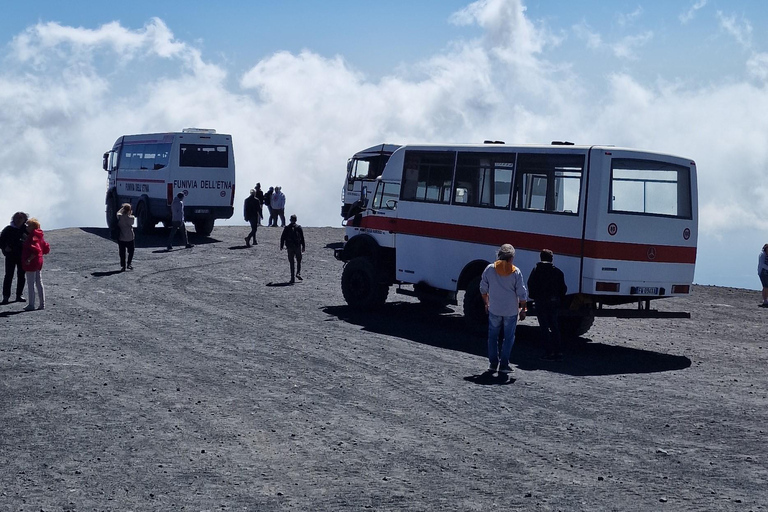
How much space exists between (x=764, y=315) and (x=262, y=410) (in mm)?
16466

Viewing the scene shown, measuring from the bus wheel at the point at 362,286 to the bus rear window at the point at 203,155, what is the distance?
44.5 ft

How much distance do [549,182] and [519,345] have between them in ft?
9.95

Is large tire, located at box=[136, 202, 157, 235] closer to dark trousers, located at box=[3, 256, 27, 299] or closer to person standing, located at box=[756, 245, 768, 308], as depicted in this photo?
dark trousers, located at box=[3, 256, 27, 299]

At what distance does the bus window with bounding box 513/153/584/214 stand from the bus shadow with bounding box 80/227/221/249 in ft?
59.5

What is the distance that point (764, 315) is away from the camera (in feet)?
78.2

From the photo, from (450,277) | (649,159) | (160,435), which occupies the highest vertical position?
(649,159)

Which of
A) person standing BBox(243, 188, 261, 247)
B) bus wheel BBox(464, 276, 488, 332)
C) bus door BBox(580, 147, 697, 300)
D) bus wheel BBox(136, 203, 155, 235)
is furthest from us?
bus wheel BBox(136, 203, 155, 235)

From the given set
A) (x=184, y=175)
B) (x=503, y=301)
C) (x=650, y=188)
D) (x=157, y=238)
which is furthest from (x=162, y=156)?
(x=503, y=301)

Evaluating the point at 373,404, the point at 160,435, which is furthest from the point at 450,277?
the point at 160,435

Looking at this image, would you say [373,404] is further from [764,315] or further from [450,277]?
[764,315]

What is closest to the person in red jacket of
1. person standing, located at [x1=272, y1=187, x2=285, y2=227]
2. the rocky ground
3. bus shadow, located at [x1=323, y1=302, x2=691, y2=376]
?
the rocky ground

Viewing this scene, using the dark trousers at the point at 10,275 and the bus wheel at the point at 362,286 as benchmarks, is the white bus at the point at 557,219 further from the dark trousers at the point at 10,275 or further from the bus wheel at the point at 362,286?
the dark trousers at the point at 10,275

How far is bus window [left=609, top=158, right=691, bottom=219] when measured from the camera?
1636cm

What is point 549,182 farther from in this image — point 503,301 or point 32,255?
point 32,255
